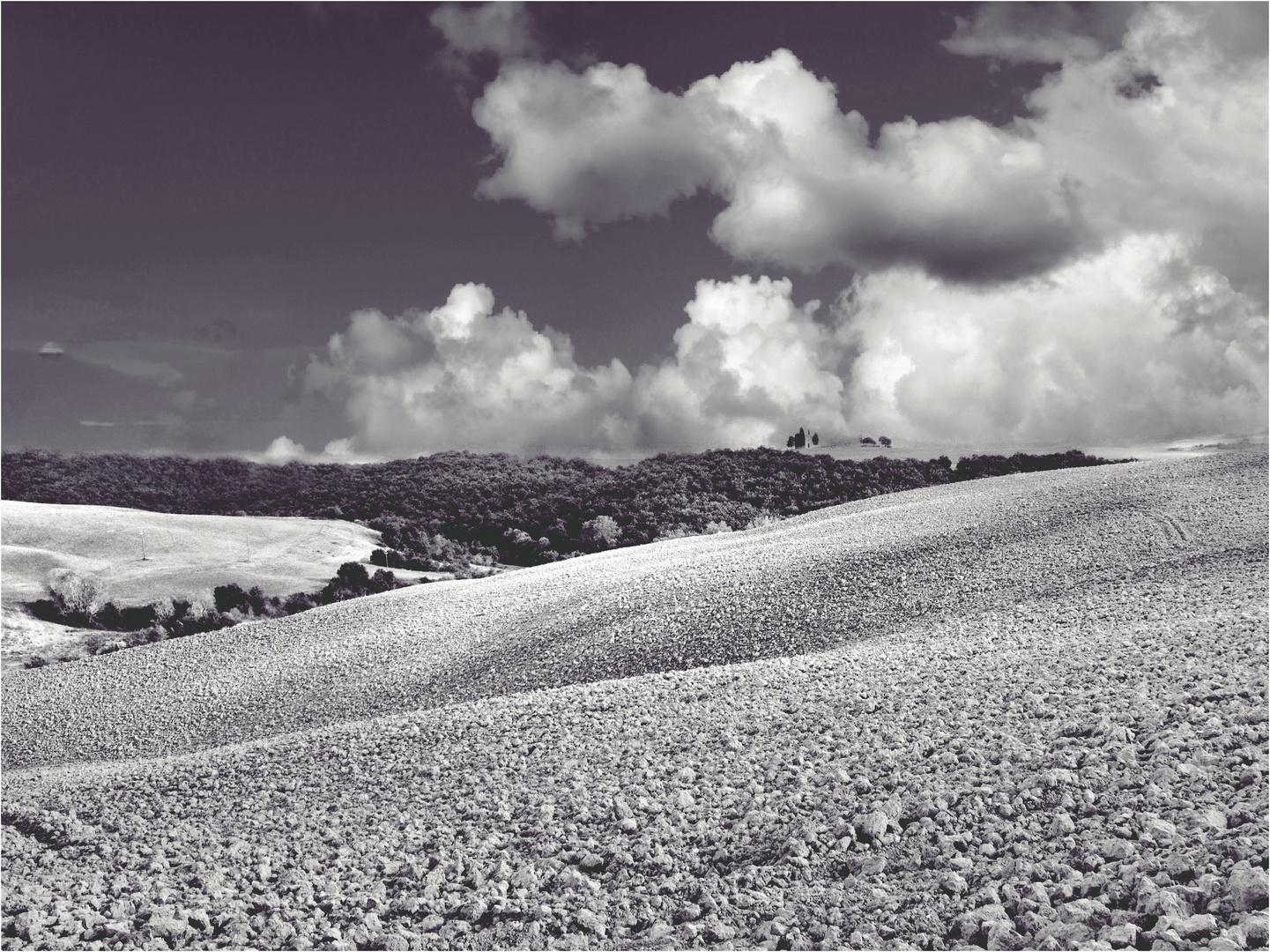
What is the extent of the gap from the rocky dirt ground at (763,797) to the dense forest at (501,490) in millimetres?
36407

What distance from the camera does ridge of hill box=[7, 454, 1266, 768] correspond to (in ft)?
59.4

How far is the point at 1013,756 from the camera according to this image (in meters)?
7.52

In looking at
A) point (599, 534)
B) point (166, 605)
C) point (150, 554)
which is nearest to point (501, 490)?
point (599, 534)

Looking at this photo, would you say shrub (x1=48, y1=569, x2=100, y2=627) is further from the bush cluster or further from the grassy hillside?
the grassy hillside

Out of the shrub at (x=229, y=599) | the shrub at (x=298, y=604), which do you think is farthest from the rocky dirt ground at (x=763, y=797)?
the shrub at (x=229, y=599)

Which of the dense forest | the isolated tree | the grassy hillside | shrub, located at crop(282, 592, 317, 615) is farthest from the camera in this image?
the dense forest

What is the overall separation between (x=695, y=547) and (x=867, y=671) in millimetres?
23511

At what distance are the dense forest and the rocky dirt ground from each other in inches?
1433

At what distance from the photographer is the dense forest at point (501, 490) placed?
60625 millimetres

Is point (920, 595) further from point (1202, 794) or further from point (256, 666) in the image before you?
point (256, 666)

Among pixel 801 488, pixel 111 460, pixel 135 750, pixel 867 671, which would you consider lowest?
pixel 135 750

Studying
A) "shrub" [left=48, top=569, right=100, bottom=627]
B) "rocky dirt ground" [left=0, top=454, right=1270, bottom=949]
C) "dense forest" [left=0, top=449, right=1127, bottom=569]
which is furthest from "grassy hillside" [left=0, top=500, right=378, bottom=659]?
"rocky dirt ground" [left=0, top=454, right=1270, bottom=949]

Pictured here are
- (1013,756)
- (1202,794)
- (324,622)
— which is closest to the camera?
(1202,794)

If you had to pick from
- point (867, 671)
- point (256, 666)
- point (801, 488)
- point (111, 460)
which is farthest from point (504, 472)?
point (867, 671)
